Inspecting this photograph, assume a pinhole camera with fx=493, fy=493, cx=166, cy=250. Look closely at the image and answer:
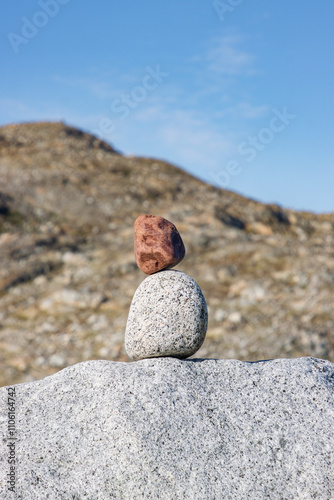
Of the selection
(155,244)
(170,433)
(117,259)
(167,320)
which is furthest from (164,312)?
(117,259)

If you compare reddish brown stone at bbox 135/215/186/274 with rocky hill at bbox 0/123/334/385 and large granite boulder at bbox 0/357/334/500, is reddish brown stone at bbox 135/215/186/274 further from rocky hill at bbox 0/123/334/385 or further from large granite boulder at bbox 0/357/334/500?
rocky hill at bbox 0/123/334/385

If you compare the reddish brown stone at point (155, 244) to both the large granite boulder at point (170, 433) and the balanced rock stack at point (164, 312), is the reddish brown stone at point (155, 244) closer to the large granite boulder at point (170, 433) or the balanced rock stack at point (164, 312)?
the balanced rock stack at point (164, 312)

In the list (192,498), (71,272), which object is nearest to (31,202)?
(71,272)

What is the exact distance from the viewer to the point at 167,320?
6504 millimetres

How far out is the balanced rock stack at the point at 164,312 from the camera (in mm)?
6523

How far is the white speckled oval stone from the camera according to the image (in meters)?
6.52

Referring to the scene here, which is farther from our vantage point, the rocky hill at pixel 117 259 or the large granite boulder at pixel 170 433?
the rocky hill at pixel 117 259

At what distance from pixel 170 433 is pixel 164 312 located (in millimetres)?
1531

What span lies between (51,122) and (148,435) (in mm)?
27910

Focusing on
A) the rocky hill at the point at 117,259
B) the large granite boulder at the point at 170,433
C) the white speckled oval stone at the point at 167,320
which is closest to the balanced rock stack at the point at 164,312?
the white speckled oval stone at the point at 167,320

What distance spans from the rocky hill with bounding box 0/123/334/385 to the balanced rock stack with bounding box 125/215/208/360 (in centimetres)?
562

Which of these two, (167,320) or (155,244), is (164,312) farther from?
(155,244)

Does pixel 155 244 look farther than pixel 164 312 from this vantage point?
Yes

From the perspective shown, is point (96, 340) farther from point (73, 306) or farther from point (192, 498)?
point (192, 498)
